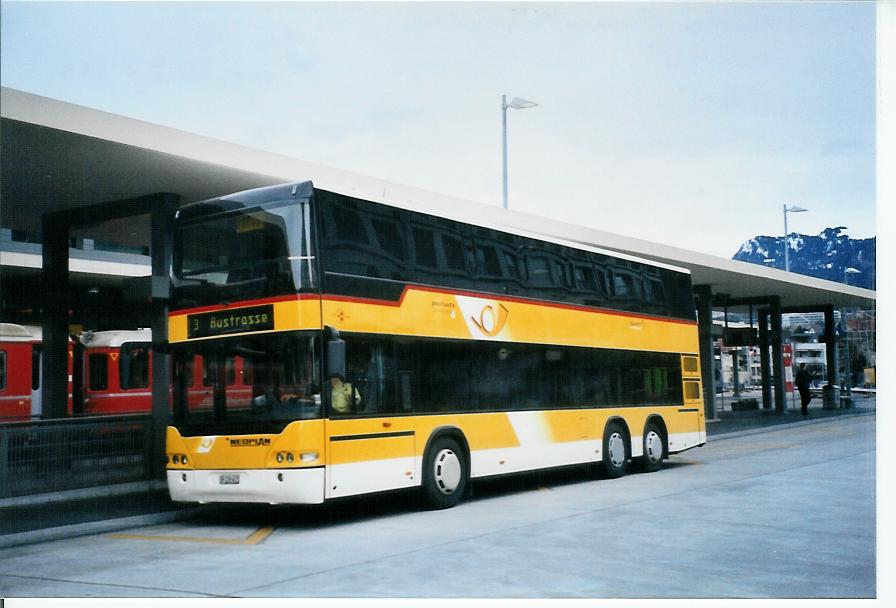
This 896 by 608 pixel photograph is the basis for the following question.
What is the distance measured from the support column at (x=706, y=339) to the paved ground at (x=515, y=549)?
1955 cm

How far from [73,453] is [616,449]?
8739mm

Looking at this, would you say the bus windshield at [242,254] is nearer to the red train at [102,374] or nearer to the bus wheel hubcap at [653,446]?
the red train at [102,374]

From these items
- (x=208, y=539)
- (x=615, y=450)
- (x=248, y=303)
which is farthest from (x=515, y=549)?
(x=615, y=450)

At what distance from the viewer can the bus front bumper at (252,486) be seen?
35.9 ft

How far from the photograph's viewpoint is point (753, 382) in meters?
45.7

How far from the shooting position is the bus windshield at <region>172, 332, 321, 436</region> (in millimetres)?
11055

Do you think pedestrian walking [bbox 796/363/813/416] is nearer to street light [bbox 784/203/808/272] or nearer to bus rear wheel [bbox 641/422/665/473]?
bus rear wheel [bbox 641/422/665/473]

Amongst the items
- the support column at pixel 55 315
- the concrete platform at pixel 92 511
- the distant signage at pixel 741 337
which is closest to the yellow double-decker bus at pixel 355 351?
the concrete platform at pixel 92 511

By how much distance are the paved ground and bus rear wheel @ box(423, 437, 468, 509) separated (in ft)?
0.82

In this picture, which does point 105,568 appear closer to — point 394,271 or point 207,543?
point 207,543

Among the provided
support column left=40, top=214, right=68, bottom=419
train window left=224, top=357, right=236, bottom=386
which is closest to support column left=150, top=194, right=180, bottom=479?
support column left=40, top=214, right=68, bottom=419

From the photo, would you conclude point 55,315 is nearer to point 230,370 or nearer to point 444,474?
point 230,370
